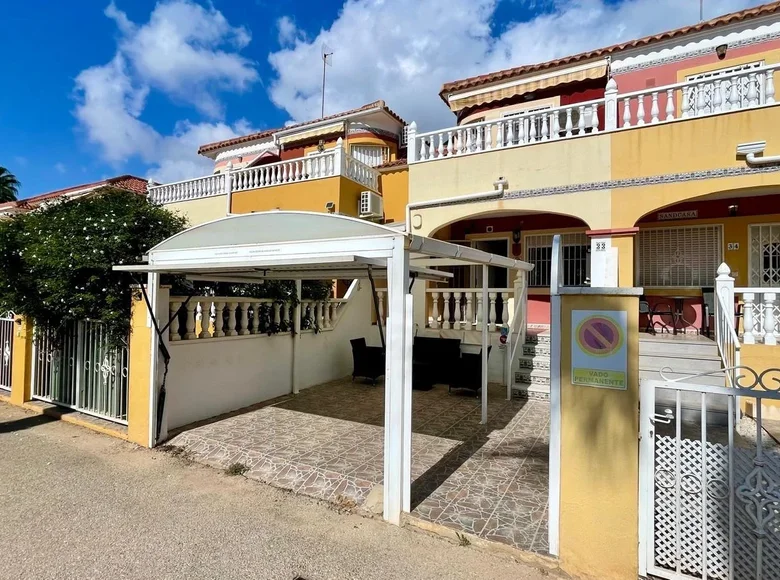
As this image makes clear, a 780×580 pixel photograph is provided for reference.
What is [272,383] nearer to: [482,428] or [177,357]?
[177,357]

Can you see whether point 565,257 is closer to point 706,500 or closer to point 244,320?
point 244,320

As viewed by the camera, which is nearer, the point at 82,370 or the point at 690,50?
the point at 82,370

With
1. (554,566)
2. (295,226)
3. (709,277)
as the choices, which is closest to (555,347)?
(554,566)

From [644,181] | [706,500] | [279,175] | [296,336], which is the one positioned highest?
[279,175]

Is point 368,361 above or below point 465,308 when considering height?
below

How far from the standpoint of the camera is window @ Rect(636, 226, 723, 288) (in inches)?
430

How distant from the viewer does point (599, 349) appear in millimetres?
3250

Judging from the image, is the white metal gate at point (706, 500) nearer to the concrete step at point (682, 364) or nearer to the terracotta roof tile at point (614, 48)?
the concrete step at point (682, 364)

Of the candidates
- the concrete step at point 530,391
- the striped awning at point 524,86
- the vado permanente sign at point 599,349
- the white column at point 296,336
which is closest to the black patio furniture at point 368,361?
the white column at point 296,336

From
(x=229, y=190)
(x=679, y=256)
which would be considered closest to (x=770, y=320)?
(x=679, y=256)

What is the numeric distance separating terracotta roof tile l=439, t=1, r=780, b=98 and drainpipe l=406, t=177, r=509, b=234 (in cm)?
476

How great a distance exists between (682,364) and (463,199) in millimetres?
6257

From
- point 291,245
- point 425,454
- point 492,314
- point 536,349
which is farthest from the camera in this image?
point 492,314

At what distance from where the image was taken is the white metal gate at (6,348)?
9133 mm
